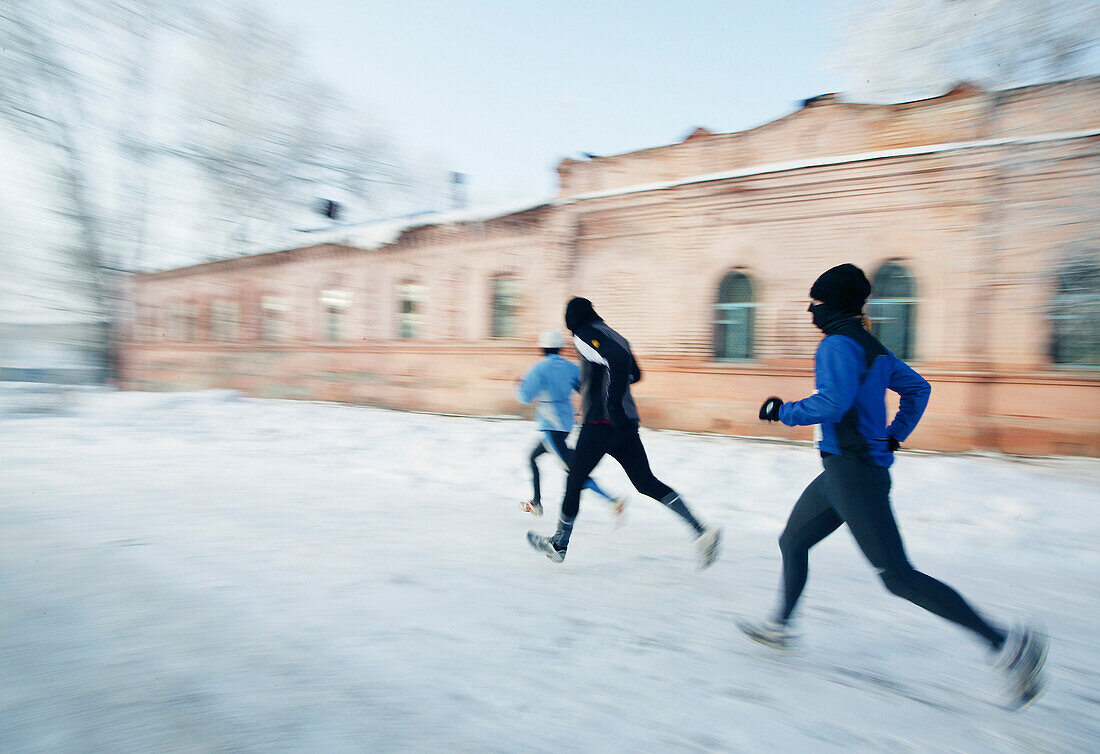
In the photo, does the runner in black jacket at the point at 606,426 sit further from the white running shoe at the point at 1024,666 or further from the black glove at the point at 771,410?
the white running shoe at the point at 1024,666

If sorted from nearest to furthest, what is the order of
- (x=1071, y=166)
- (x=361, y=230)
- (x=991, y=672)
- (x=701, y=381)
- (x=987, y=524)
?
1. (x=991, y=672)
2. (x=987, y=524)
3. (x=1071, y=166)
4. (x=701, y=381)
5. (x=361, y=230)

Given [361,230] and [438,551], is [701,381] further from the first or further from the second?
[361,230]

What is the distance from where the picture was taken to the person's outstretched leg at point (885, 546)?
256cm

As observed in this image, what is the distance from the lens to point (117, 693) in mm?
2479

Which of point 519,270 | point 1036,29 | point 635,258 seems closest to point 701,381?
point 635,258

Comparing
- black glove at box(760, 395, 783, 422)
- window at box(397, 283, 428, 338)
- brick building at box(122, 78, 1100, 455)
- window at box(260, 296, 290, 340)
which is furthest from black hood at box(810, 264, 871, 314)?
window at box(260, 296, 290, 340)

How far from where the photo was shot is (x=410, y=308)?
49.2ft

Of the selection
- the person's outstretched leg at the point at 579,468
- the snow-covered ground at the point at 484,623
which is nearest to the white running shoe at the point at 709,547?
the snow-covered ground at the point at 484,623

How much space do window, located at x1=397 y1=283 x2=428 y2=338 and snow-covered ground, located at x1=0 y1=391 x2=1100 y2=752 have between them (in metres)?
8.18

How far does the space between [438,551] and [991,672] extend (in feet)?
10.6

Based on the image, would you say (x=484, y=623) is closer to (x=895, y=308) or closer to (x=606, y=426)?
(x=606, y=426)

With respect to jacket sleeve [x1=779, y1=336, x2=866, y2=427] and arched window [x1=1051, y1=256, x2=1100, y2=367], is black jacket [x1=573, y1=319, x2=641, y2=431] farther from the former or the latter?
arched window [x1=1051, y1=256, x2=1100, y2=367]

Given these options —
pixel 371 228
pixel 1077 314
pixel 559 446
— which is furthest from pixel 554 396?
pixel 371 228

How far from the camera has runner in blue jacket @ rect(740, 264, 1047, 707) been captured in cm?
254
